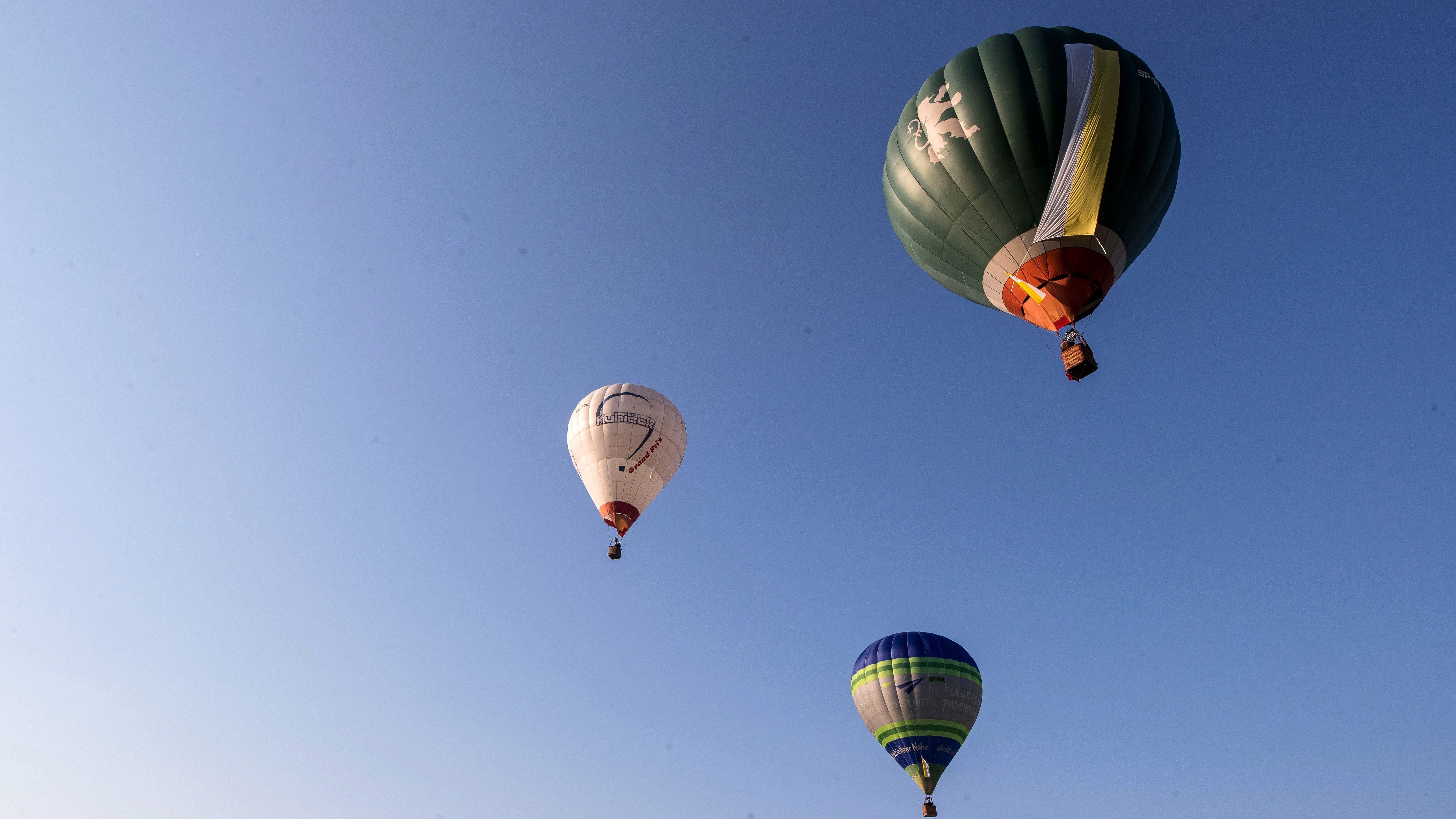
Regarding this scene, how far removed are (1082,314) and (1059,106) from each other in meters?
4.29

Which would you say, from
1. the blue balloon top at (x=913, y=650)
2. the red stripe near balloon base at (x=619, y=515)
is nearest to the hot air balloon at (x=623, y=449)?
the red stripe near balloon base at (x=619, y=515)

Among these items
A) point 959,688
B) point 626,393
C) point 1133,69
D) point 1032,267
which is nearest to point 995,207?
point 1032,267

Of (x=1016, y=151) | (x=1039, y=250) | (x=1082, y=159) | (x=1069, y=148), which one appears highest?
(x=1016, y=151)

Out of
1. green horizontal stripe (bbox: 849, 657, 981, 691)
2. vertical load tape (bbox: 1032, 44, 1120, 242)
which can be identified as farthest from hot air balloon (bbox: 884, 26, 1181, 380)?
green horizontal stripe (bbox: 849, 657, 981, 691)

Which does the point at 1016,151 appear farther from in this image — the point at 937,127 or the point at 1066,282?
the point at 1066,282

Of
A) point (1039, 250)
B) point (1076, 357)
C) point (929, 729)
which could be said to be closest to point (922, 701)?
point (929, 729)

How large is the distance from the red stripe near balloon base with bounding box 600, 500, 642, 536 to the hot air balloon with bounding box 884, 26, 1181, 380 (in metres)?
13.1

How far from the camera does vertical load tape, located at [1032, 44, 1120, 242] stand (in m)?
16.4

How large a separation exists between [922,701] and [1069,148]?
2034cm

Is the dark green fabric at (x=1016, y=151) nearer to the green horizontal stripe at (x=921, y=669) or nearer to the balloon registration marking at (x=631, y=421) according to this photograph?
the balloon registration marking at (x=631, y=421)

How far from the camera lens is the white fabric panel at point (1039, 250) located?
54.7 ft

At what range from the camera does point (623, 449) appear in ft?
84.8

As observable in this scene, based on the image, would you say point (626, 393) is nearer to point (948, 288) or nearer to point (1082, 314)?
point (948, 288)

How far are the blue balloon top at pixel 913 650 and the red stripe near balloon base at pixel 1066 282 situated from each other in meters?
16.9
